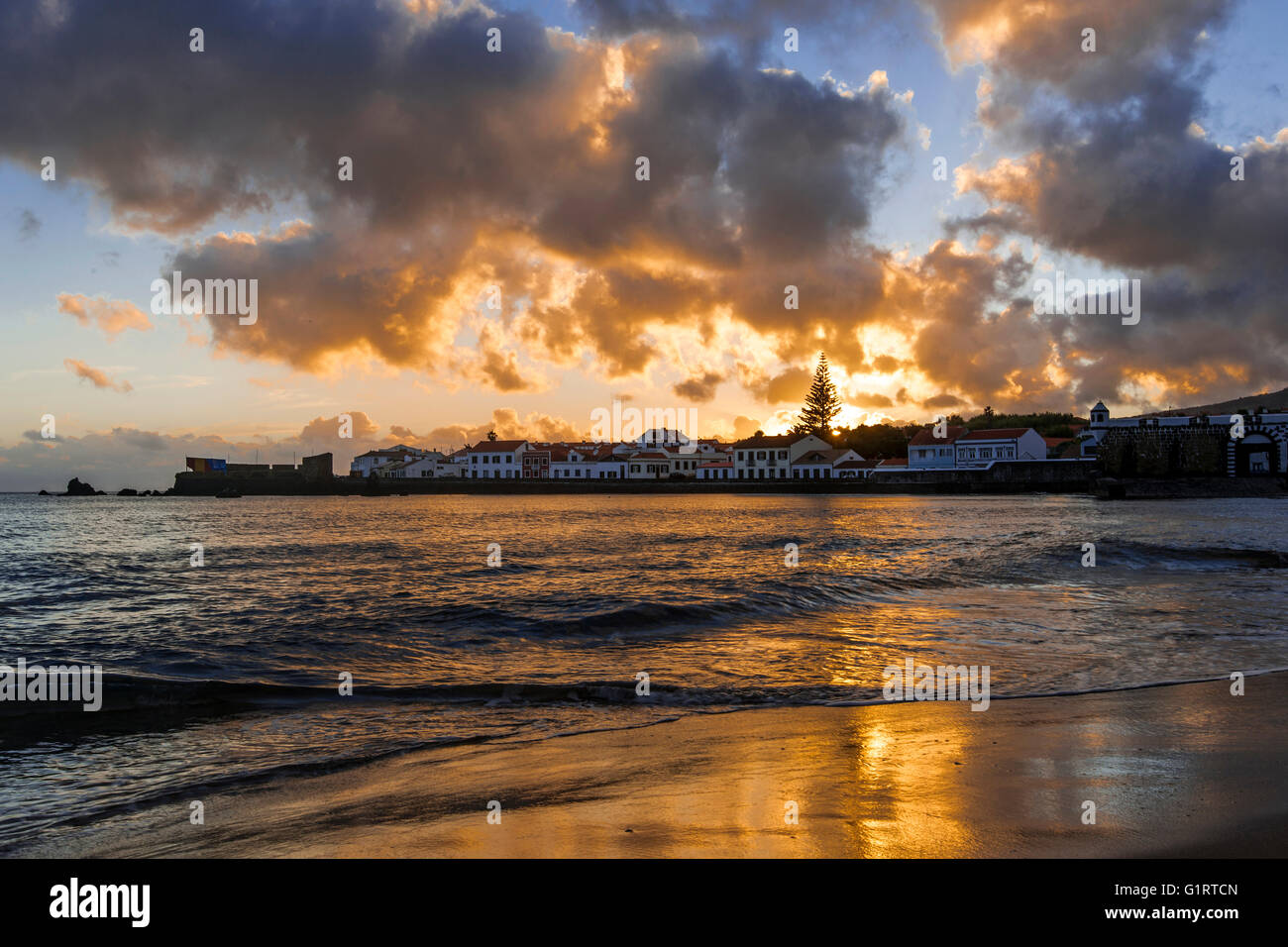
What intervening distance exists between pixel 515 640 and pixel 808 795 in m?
7.28

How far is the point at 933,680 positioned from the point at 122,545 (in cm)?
3266

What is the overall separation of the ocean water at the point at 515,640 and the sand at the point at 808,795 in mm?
767

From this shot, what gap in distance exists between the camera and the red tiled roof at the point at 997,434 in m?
91.8

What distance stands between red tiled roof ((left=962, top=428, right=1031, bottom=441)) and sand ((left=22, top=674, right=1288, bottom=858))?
93.9 metres

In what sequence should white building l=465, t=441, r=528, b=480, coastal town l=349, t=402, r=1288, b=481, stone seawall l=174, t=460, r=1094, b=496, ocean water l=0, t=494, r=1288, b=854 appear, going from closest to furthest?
ocean water l=0, t=494, r=1288, b=854, coastal town l=349, t=402, r=1288, b=481, stone seawall l=174, t=460, r=1094, b=496, white building l=465, t=441, r=528, b=480

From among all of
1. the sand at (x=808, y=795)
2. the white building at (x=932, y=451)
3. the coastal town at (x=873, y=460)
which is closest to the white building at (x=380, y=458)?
the coastal town at (x=873, y=460)

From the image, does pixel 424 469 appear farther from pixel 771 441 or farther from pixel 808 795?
pixel 808 795

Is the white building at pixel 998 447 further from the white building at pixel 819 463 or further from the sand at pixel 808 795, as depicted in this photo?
the sand at pixel 808 795

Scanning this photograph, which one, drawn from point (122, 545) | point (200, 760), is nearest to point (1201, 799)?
point (200, 760)

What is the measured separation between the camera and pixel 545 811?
4.27 meters

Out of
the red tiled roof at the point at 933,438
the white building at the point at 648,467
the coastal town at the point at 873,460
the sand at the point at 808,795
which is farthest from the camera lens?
the white building at the point at 648,467

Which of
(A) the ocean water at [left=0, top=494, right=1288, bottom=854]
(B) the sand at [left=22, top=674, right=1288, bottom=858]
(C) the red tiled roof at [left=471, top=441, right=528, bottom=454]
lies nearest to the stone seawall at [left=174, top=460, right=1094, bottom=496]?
(C) the red tiled roof at [left=471, top=441, right=528, bottom=454]

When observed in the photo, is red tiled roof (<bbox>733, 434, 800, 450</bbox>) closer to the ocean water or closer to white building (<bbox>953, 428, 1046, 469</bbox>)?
white building (<bbox>953, 428, 1046, 469</bbox>)

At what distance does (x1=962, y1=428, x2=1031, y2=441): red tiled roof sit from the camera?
9181 cm
